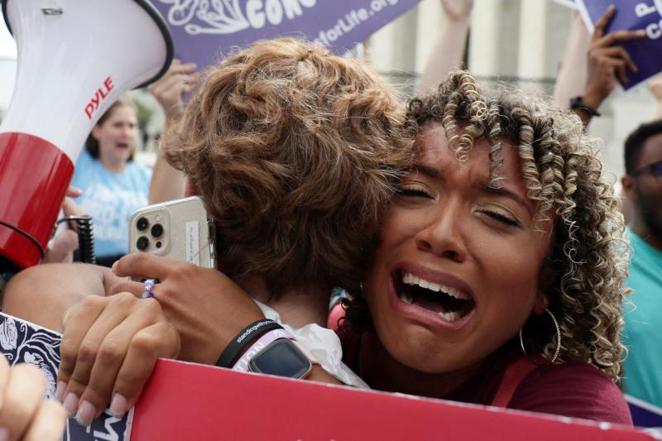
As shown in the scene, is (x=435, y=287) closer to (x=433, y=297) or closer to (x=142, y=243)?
(x=433, y=297)

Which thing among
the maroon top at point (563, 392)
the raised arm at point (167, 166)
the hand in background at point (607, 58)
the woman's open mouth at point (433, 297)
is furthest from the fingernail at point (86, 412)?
the hand in background at point (607, 58)

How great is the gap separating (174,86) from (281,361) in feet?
5.71

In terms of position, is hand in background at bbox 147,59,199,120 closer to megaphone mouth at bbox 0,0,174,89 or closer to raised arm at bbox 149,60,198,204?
raised arm at bbox 149,60,198,204

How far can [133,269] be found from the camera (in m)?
1.48

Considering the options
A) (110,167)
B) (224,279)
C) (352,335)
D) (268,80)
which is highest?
(268,80)

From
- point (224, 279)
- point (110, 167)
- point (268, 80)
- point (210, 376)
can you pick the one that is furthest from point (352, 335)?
point (110, 167)

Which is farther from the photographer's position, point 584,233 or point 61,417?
point 584,233

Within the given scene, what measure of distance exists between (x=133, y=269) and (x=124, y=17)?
54 centimetres

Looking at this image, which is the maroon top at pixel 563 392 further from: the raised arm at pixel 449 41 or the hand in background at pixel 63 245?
the raised arm at pixel 449 41

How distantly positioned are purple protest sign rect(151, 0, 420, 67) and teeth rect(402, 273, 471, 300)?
134 cm

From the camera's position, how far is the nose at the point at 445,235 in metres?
1.50

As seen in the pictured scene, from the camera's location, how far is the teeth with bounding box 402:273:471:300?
59.9 inches

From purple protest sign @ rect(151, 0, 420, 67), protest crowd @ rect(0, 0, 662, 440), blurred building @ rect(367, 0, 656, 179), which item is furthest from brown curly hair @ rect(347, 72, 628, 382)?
blurred building @ rect(367, 0, 656, 179)

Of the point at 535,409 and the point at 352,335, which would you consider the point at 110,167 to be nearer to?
the point at 352,335
